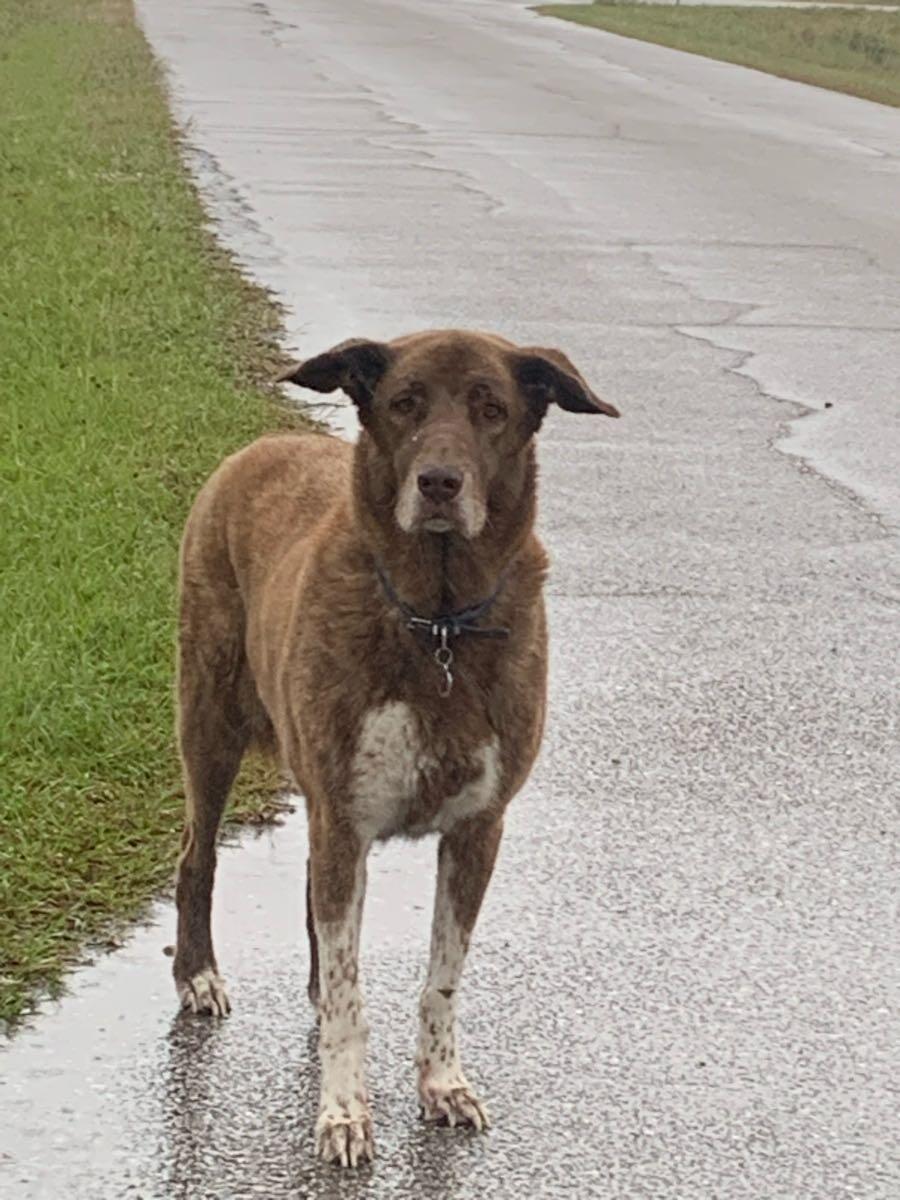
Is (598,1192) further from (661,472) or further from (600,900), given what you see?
(661,472)

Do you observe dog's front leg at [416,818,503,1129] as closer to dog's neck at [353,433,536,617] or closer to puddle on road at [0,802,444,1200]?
puddle on road at [0,802,444,1200]

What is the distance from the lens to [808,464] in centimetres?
1023

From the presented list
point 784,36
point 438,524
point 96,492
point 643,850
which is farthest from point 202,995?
point 784,36

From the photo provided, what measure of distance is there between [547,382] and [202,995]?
133cm

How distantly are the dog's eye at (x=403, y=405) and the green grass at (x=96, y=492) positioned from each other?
1315mm

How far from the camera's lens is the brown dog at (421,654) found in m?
4.32

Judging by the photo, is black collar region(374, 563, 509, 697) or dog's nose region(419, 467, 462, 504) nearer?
dog's nose region(419, 467, 462, 504)

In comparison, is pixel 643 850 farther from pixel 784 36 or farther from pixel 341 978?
pixel 784 36

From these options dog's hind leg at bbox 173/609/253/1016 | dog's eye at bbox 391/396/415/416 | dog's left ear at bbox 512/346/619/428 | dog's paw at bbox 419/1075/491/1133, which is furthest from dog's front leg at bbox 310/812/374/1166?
dog's left ear at bbox 512/346/619/428

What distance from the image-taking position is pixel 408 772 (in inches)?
171

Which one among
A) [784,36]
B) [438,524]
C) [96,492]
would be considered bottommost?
[784,36]

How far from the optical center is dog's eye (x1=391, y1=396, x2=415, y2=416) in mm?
4324

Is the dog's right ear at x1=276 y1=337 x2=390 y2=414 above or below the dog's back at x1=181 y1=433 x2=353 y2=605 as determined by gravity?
above

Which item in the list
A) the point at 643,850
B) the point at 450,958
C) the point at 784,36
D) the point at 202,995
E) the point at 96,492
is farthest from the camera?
the point at 784,36
